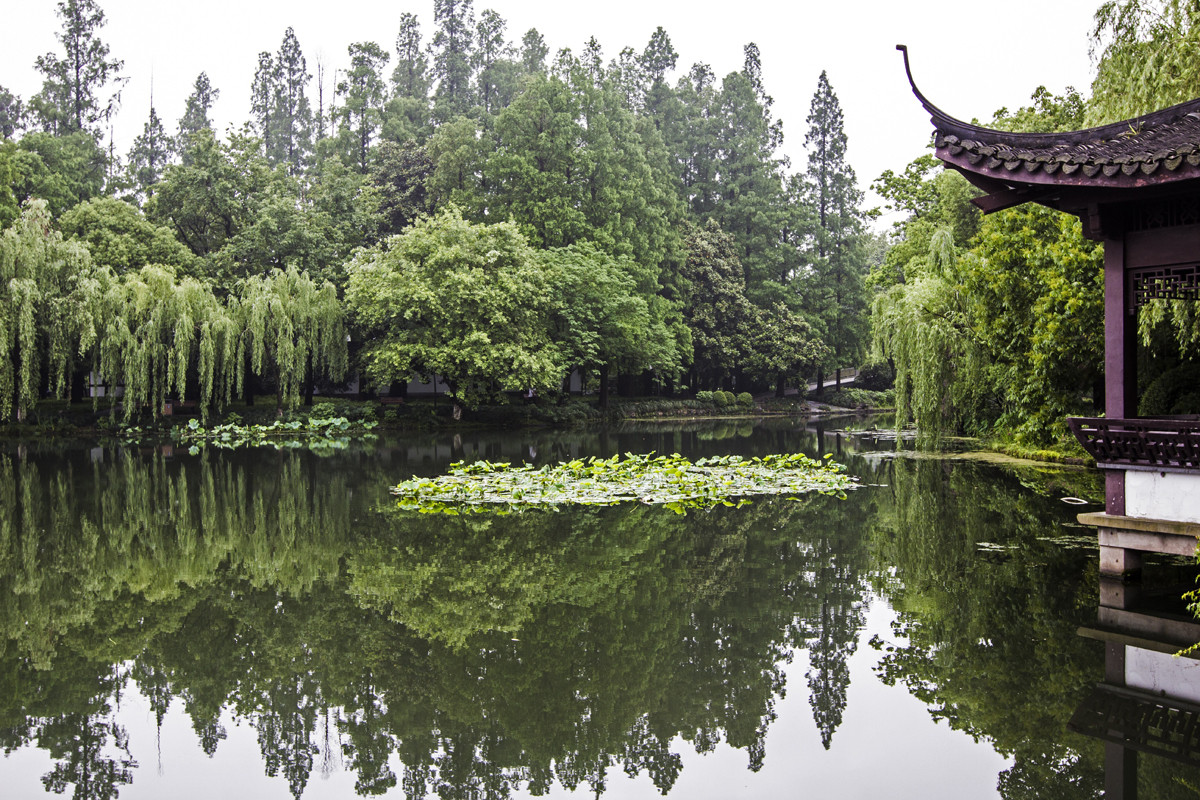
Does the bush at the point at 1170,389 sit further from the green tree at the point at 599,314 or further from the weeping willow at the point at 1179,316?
the green tree at the point at 599,314

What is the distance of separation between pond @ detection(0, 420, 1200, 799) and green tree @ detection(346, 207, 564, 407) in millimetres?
15120

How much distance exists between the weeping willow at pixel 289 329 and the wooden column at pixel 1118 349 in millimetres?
22119

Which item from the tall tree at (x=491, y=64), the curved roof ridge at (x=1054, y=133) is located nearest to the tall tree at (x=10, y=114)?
the tall tree at (x=491, y=64)

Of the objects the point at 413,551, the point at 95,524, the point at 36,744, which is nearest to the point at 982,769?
the point at 36,744

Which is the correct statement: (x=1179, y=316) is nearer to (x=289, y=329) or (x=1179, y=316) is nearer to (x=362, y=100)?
(x=289, y=329)

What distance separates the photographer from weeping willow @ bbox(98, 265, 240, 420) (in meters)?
22.8

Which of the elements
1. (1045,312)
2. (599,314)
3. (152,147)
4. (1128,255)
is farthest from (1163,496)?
(152,147)

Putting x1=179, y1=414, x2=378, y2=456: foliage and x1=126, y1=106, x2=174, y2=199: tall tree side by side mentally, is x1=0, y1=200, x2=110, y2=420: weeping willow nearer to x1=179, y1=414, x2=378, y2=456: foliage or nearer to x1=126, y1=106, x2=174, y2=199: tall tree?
x1=179, y1=414, x2=378, y2=456: foliage

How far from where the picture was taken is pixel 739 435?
24.7m

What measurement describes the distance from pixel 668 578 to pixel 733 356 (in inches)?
1220

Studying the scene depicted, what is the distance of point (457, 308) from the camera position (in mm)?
26562

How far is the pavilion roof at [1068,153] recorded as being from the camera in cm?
610

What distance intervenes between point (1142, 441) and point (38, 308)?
23.7 meters

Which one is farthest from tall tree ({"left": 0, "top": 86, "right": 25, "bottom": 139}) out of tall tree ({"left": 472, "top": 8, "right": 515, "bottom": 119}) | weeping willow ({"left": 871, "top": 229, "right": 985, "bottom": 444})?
weeping willow ({"left": 871, "top": 229, "right": 985, "bottom": 444})
